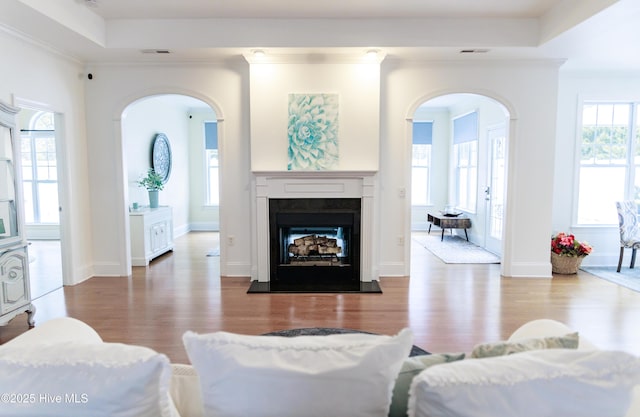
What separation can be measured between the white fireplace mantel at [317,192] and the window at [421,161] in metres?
4.48

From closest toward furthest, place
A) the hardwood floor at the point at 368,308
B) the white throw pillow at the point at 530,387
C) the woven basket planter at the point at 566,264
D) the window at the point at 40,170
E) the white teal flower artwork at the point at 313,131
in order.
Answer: the white throw pillow at the point at 530,387
the hardwood floor at the point at 368,308
the white teal flower artwork at the point at 313,131
the woven basket planter at the point at 566,264
the window at the point at 40,170

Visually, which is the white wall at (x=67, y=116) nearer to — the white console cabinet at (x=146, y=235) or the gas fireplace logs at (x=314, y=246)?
the white console cabinet at (x=146, y=235)

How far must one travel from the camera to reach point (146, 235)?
579cm

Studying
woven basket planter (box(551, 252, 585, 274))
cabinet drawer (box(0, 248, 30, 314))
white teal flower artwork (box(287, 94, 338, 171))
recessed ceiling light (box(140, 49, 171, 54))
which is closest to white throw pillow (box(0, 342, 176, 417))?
cabinet drawer (box(0, 248, 30, 314))

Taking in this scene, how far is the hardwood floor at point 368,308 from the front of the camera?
3.40m

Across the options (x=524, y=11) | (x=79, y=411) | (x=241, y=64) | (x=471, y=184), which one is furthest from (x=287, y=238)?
(x=471, y=184)

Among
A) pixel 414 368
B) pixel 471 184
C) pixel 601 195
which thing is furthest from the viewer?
pixel 471 184

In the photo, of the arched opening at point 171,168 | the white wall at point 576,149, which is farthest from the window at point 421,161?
the arched opening at point 171,168

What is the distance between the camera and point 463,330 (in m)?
3.46

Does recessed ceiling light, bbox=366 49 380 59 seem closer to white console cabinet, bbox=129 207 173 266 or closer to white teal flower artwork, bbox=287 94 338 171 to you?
white teal flower artwork, bbox=287 94 338 171

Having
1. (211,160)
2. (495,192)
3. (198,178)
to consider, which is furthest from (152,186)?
(495,192)

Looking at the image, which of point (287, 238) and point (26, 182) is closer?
point (287, 238)

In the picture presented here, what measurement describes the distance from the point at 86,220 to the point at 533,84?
6.02 m

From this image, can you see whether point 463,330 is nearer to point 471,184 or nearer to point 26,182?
point 471,184
